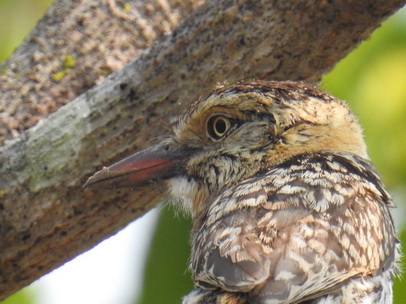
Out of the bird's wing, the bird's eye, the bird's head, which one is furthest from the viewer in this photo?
the bird's eye

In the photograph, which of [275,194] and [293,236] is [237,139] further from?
[293,236]

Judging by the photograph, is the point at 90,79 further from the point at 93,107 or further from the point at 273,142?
the point at 273,142

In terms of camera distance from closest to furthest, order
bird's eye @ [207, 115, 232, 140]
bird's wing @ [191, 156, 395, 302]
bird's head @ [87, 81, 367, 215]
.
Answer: bird's wing @ [191, 156, 395, 302] < bird's head @ [87, 81, 367, 215] < bird's eye @ [207, 115, 232, 140]

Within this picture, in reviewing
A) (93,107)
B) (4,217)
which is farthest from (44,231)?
(93,107)

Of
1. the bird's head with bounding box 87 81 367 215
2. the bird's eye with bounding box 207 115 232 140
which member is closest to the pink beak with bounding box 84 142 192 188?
the bird's head with bounding box 87 81 367 215

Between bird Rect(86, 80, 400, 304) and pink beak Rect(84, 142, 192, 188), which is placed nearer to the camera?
bird Rect(86, 80, 400, 304)

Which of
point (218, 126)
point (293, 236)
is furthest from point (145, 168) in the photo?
point (293, 236)

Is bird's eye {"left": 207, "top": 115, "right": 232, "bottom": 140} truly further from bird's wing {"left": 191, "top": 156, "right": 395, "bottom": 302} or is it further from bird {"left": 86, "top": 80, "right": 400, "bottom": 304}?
bird's wing {"left": 191, "top": 156, "right": 395, "bottom": 302}
